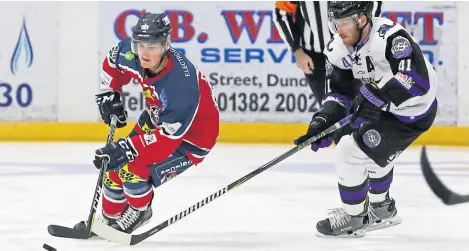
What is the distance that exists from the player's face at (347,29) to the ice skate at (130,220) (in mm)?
871

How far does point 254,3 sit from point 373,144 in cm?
330

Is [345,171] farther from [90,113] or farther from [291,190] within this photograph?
[90,113]

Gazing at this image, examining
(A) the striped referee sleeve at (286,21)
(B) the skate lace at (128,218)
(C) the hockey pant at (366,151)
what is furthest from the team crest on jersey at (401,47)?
(A) the striped referee sleeve at (286,21)

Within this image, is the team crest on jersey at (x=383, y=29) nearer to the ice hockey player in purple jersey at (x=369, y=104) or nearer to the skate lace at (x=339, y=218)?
the ice hockey player in purple jersey at (x=369, y=104)

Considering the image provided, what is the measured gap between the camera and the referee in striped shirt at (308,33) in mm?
4570

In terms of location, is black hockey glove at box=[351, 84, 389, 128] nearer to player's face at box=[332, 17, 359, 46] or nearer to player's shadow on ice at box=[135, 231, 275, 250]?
player's face at box=[332, 17, 359, 46]

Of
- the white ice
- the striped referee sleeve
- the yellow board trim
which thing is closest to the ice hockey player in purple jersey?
the white ice

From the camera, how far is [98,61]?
662 cm

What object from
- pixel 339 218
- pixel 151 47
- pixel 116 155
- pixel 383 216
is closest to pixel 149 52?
pixel 151 47

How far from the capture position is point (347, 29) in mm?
3428

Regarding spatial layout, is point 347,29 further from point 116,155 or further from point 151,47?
point 116,155

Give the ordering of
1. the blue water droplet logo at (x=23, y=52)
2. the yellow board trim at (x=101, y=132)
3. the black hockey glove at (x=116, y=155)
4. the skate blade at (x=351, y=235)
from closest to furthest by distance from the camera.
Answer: the black hockey glove at (x=116, y=155)
the skate blade at (x=351, y=235)
the yellow board trim at (x=101, y=132)
the blue water droplet logo at (x=23, y=52)

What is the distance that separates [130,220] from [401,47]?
1042 mm

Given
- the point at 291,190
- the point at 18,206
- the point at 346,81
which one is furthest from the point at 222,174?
the point at 346,81
